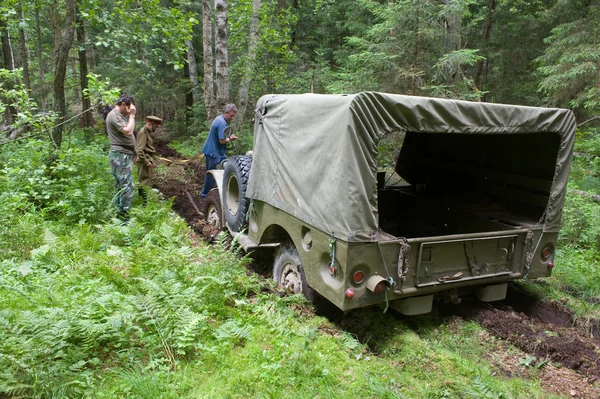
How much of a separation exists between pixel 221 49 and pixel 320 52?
9847 mm

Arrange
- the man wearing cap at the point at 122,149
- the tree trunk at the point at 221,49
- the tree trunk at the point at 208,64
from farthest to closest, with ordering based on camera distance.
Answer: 1. the tree trunk at the point at 208,64
2. the tree trunk at the point at 221,49
3. the man wearing cap at the point at 122,149

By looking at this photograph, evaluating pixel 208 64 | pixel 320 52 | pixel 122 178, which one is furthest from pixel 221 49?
pixel 320 52

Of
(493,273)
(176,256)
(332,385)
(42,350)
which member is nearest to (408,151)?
(493,273)

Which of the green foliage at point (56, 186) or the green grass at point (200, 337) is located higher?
the green foliage at point (56, 186)

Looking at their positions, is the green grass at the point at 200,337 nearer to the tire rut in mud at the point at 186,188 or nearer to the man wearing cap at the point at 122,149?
the man wearing cap at the point at 122,149

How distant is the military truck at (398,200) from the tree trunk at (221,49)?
5.61 m

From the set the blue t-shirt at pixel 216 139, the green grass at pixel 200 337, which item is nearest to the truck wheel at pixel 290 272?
the green grass at pixel 200 337

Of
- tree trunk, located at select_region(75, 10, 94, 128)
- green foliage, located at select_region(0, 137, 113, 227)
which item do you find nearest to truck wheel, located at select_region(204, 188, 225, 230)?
green foliage, located at select_region(0, 137, 113, 227)

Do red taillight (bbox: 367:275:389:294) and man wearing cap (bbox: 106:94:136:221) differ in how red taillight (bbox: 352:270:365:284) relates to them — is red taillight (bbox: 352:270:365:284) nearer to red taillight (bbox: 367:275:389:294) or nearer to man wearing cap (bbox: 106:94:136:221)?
red taillight (bbox: 367:275:389:294)

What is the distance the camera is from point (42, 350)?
2.87 meters

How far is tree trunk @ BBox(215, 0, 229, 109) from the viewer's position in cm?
1042

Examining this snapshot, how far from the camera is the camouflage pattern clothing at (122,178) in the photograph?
669cm

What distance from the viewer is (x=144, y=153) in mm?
7754

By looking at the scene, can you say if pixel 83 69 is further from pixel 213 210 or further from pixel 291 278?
pixel 291 278
